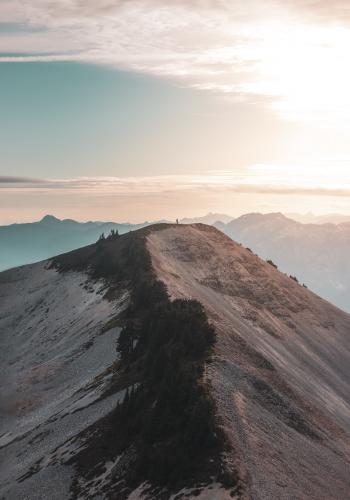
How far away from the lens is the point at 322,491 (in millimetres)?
33062

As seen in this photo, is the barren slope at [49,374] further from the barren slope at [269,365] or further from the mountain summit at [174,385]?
the barren slope at [269,365]

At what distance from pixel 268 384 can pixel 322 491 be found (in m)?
18.8

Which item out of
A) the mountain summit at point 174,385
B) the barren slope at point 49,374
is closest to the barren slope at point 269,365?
the mountain summit at point 174,385

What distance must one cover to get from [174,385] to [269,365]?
2257 centimetres

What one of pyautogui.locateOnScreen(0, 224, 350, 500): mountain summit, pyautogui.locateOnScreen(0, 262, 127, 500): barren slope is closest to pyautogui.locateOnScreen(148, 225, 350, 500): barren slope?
pyautogui.locateOnScreen(0, 224, 350, 500): mountain summit

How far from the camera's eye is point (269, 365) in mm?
61844

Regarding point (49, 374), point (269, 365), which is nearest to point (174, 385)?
point (269, 365)

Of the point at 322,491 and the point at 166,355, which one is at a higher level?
the point at 166,355

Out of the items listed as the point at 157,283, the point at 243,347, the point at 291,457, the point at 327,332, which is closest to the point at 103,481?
the point at 291,457

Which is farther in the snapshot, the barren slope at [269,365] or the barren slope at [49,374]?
the barren slope at [49,374]

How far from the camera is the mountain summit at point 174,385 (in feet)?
110

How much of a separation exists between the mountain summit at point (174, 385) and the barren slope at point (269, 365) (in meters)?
0.25

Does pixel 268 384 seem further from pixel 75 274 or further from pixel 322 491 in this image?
pixel 75 274

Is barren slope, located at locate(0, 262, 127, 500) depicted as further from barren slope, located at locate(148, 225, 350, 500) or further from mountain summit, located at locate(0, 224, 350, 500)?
barren slope, located at locate(148, 225, 350, 500)
